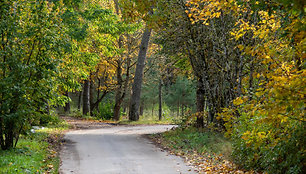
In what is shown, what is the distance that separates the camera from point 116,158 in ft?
35.1

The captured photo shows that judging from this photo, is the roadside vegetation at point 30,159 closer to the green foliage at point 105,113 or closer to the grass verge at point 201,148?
the grass verge at point 201,148

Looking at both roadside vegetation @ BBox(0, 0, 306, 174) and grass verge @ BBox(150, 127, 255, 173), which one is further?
grass verge @ BBox(150, 127, 255, 173)

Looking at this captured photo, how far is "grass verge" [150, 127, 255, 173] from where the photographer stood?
955 cm

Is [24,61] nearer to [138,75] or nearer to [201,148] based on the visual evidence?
[201,148]

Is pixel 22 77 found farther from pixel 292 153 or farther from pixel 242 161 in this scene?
pixel 292 153

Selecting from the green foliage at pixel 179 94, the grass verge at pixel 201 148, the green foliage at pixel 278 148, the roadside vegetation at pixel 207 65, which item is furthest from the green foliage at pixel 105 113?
the green foliage at pixel 278 148

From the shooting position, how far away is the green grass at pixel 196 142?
1189cm

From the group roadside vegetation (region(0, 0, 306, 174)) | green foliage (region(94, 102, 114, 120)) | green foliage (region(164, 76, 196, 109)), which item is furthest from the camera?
green foliage (region(164, 76, 196, 109))

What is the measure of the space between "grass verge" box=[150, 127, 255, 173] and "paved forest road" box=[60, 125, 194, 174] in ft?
1.62

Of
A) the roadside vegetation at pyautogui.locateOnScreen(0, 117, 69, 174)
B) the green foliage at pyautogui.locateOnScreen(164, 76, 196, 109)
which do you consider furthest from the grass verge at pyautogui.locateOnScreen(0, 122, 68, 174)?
the green foliage at pyautogui.locateOnScreen(164, 76, 196, 109)

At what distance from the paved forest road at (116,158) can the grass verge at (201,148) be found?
50cm

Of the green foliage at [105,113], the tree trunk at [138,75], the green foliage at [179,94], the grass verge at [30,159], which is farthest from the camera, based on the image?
the green foliage at [179,94]

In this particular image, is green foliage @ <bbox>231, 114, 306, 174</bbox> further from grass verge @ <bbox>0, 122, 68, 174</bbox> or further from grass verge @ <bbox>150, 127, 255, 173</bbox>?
grass verge @ <bbox>0, 122, 68, 174</bbox>

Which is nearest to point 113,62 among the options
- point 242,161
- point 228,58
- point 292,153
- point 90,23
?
point 90,23
